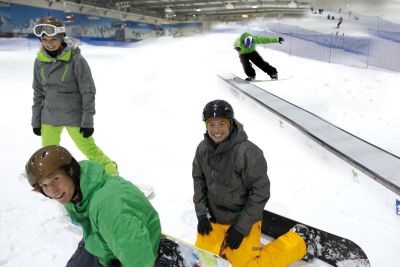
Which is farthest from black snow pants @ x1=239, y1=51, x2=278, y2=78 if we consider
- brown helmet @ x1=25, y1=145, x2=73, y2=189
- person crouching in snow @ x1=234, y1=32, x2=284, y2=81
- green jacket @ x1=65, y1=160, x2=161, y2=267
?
brown helmet @ x1=25, y1=145, x2=73, y2=189

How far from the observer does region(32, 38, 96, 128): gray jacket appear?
98.6 inches

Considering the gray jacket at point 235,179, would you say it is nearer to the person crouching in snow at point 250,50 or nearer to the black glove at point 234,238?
the black glove at point 234,238

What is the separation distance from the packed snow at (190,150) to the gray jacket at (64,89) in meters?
0.73

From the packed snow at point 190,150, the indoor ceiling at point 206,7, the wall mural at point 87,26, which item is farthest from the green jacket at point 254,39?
the indoor ceiling at point 206,7

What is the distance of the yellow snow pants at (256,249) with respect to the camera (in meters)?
Answer: 1.88

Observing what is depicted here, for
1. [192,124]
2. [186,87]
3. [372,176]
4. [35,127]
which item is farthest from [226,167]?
[186,87]

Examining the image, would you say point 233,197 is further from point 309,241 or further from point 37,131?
point 37,131

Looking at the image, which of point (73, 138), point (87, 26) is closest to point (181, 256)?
point (73, 138)

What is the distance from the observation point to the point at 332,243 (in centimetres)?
203

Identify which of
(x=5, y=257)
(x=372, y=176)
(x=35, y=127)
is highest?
(x=35, y=127)

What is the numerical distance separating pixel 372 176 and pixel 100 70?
306 inches

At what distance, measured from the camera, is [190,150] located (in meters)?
3.88

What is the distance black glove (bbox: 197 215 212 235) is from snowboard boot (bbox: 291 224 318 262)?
550 mm

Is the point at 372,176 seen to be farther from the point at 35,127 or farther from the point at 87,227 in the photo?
the point at 35,127
